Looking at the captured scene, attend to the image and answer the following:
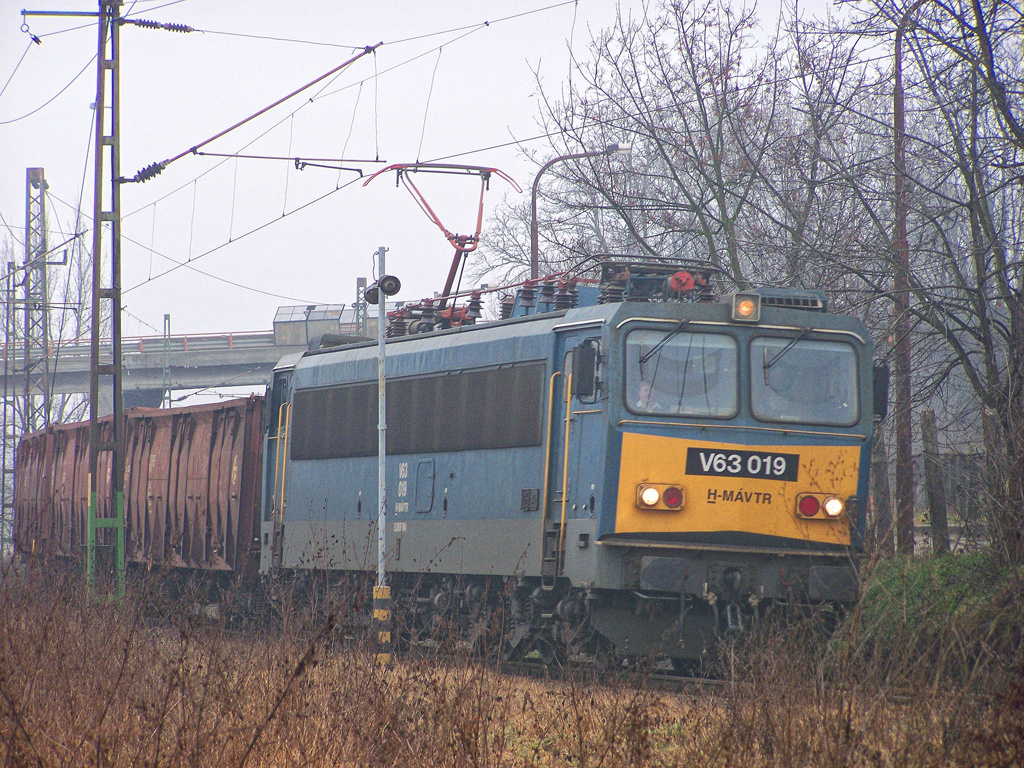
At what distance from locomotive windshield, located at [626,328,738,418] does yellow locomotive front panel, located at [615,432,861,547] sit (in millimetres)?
293

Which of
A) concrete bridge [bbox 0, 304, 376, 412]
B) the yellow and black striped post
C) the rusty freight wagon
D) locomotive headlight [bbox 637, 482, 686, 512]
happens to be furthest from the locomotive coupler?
concrete bridge [bbox 0, 304, 376, 412]

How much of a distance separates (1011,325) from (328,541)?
7.59m

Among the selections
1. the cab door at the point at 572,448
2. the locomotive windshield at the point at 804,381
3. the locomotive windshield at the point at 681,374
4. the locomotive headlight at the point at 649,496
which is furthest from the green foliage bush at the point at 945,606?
the cab door at the point at 572,448

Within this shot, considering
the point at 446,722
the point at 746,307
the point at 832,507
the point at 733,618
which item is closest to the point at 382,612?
the point at 733,618

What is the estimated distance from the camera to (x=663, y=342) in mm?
10641

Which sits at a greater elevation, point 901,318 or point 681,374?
point 901,318

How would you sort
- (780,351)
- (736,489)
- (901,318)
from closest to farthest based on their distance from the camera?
(736,489) → (780,351) → (901,318)

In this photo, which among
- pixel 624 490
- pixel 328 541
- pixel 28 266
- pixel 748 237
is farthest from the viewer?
pixel 28 266

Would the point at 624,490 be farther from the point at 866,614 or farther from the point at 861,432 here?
the point at 866,614

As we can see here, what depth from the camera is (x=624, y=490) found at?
10344mm

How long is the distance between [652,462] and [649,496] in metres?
0.29

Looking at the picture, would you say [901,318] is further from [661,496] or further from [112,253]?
[112,253]

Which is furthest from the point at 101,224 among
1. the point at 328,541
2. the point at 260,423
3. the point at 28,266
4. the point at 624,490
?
the point at 28,266

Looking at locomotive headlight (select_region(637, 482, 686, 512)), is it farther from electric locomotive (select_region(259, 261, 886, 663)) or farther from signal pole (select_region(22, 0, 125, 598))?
signal pole (select_region(22, 0, 125, 598))
